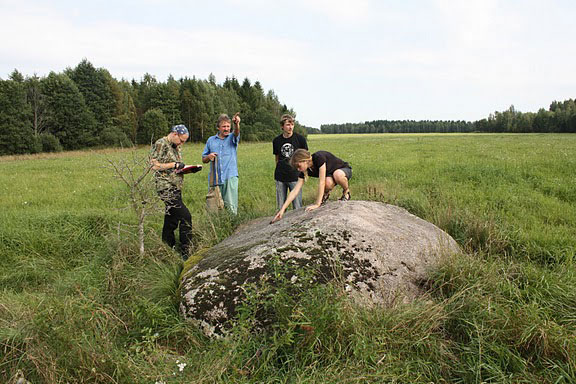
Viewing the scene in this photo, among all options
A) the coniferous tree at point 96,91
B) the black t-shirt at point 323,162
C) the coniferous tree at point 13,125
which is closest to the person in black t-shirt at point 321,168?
the black t-shirt at point 323,162

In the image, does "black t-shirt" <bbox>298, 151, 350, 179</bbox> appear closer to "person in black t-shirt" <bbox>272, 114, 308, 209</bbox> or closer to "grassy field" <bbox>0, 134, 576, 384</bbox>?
"person in black t-shirt" <bbox>272, 114, 308, 209</bbox>

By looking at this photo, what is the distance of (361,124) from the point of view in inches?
5012

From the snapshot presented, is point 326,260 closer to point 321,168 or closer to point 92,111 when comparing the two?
point 321,168

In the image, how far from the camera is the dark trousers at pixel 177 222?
19.0 feet

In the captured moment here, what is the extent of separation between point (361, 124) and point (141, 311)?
130m

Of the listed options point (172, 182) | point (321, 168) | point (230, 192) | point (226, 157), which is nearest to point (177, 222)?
point (172, 182)

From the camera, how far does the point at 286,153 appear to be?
700cm

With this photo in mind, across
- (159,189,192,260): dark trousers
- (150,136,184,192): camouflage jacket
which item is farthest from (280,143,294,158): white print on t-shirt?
(159,189,192,260): dark trousers

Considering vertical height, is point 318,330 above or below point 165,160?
below

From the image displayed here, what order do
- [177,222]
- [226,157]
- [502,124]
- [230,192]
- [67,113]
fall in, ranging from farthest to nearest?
1. [502,124]
2. [67,113]
3. [230,192]
4. [226,157]
5. [177,222]

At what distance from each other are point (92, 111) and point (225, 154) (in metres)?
48.0

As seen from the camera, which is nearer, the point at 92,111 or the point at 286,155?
the point at 286,155

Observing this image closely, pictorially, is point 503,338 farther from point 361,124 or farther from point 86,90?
point 361,124

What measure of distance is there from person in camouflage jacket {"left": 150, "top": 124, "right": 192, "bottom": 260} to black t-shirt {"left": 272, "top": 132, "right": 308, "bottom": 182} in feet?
6.57
